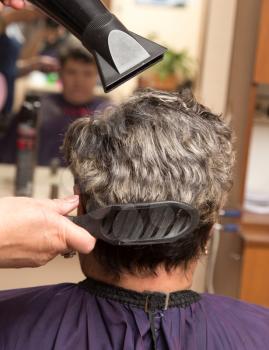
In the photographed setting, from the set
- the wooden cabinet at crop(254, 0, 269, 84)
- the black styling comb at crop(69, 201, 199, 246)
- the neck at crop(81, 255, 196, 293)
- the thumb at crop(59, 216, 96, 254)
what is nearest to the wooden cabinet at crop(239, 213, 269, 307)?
the wooden cabinet at crop(254, 0, 269, 84)

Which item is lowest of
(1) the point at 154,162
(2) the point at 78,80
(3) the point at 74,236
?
(3) the point at 74,236

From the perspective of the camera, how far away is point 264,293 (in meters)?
2.26

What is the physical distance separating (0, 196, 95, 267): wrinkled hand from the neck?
22 centimetres

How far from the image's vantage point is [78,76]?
10.6 ft

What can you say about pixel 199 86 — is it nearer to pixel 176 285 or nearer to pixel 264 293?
pixel 264 293

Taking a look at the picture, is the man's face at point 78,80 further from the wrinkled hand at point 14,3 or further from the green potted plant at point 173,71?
the wrinkled hand at point 14,3

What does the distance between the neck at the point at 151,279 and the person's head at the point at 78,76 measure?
2291 mm

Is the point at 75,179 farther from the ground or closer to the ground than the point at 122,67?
closer to the ground

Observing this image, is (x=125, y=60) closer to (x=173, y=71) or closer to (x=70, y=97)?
(x=70, y=97)

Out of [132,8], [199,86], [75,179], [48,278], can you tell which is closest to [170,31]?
[132,8]

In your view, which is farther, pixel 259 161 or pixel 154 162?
pixel 259 161

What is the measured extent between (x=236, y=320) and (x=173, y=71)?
360cm

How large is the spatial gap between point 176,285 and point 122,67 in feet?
1.46

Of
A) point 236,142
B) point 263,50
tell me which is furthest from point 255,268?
point 263,50
